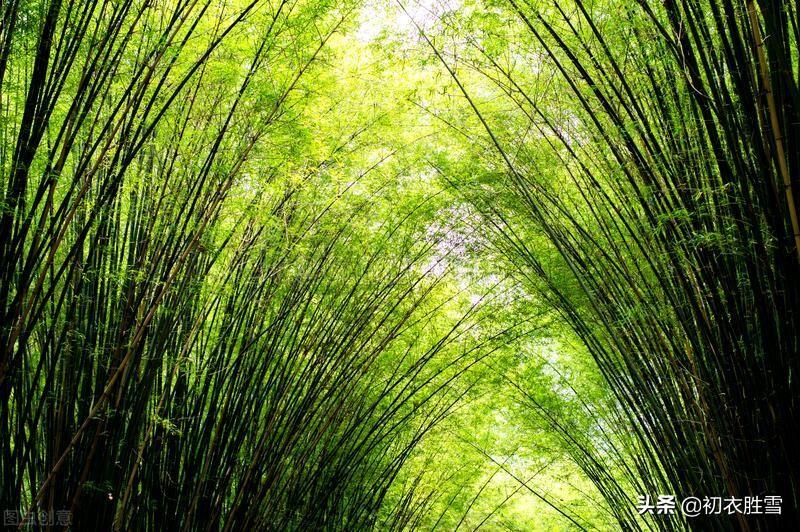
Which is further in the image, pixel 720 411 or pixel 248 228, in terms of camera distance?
pixel 248 228

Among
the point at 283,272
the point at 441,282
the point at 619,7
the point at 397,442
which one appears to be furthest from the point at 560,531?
the point at 619,7

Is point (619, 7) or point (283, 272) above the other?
point (619, 7)

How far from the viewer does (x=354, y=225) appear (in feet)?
18.0

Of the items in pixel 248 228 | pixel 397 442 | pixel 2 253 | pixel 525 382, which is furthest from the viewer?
pixel 397 442

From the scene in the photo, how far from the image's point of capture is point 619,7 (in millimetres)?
3049

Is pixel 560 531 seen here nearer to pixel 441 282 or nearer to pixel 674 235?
pixel 441 282

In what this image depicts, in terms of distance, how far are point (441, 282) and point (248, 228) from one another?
235 centimetres

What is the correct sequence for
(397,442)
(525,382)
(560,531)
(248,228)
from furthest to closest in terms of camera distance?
(560,531) < (397,442) < (525,382) < (248,228)

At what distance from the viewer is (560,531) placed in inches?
487

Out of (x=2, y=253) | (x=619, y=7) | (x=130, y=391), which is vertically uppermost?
(x=619, y=7)

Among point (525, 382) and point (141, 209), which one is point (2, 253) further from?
point (525, 382)

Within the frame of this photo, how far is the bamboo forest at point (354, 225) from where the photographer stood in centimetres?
271

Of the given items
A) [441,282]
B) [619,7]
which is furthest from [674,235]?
[441,282]

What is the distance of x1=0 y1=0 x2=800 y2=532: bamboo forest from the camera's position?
2.71 m
